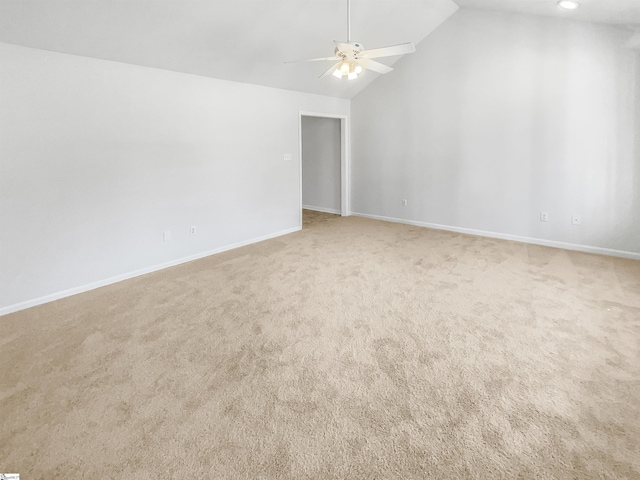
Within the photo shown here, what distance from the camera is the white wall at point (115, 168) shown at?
3.29 m

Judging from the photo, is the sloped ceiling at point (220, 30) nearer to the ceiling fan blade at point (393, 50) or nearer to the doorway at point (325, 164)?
the ceiling fan blade at point (393, 50)

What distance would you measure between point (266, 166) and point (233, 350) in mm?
3621

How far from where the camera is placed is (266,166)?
5.70 metres

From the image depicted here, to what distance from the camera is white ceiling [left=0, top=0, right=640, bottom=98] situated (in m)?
3.12

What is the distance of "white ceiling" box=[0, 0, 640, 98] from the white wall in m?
0.19

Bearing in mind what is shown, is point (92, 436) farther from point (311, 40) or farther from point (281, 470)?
point (311, 40)

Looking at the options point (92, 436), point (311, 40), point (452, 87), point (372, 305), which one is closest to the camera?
point (92, 436)

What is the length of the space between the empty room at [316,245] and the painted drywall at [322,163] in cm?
56

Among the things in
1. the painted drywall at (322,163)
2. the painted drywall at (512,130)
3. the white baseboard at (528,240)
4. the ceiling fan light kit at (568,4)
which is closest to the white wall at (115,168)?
the painted drywall at (322,163)

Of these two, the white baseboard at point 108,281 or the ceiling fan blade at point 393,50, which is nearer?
the ceiling fan blade at point 393,50

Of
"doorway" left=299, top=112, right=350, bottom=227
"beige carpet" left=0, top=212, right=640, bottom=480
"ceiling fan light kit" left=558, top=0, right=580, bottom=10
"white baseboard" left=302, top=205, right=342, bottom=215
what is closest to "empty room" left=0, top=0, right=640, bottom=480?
"beige carpet" left=0, top=212, right=640, bottom=480

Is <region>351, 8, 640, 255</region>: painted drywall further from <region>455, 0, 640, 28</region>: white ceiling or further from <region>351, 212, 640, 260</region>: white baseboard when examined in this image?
<region>455, 0, 640, 28</region>: white ceiling

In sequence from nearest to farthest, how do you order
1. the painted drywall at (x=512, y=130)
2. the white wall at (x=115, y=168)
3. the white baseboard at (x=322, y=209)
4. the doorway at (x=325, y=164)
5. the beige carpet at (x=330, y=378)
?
1. the beige carpet at (x=330, y=378)
2. the white wall at (x=115, y=168)
3. the painted drywall at (x=512, y=130)
4. the doorway at (x=325, y=164)
5. the white baseboard at (x=322, y=209)

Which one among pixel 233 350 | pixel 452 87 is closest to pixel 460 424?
pixel 233 350
